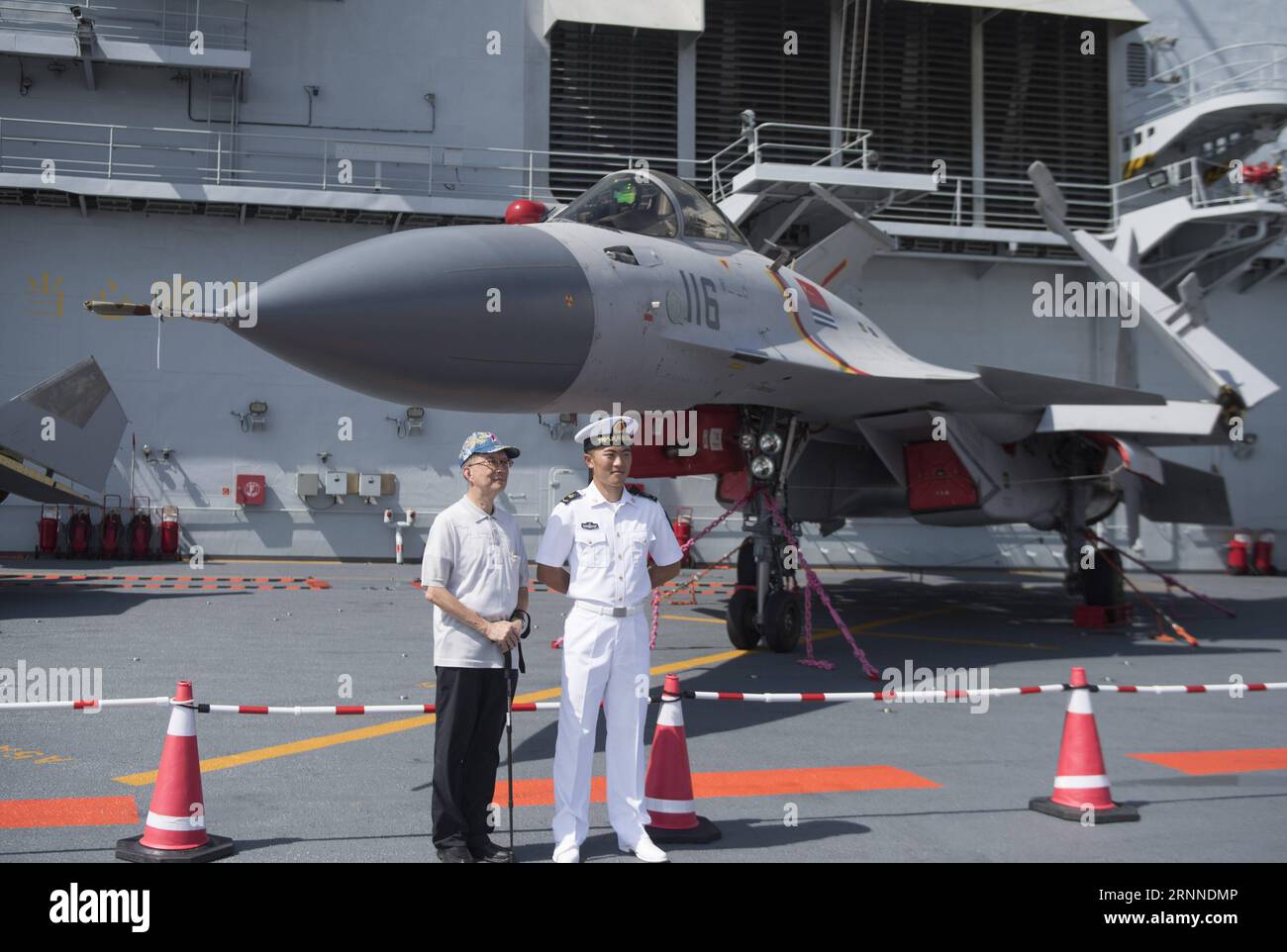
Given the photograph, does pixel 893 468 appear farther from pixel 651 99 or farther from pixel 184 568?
pixel 651 99

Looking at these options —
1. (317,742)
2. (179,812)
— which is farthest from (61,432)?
(179,812)

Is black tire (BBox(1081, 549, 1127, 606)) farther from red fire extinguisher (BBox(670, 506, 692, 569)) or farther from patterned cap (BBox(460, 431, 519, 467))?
patterned cap (BBox(460, 431, 519, 467))

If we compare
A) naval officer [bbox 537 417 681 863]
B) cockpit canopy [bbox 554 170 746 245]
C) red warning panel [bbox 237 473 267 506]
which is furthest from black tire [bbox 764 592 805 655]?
red warning panel [bbox 237 473 267 506]

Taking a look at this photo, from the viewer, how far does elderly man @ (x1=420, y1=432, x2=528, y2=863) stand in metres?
4.33

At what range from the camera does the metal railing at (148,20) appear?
21.4m

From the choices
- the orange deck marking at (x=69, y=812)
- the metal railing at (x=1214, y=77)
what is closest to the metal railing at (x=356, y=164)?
the metal railing at (x=1214, y=77)

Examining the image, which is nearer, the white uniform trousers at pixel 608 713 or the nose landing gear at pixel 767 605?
the white uniform trousers at pixel 608 713

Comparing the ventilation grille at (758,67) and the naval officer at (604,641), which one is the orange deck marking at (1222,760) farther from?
the ventilation grille at (758,67)

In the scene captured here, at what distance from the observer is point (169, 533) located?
2044cm

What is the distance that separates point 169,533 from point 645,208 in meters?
15.1

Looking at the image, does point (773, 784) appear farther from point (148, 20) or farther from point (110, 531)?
point (148, 20)

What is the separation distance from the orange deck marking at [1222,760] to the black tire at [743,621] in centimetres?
418

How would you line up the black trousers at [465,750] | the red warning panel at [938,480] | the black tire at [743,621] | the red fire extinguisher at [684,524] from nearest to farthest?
the black trousers at [465,750]
the black tire at [743,621]
the red warning panel at [938,480]
the red fire extinguisher at [684,524]

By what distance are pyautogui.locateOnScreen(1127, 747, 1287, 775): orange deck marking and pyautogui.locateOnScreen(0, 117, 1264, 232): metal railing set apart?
15.2m
